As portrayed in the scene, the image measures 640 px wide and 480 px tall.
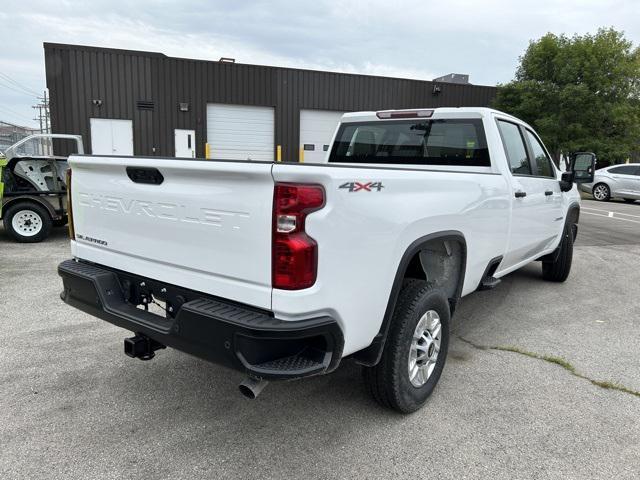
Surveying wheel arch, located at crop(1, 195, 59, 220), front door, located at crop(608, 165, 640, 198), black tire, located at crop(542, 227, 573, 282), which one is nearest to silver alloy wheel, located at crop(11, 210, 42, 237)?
wheel arch, located at crop(1, 195, 59, 220)

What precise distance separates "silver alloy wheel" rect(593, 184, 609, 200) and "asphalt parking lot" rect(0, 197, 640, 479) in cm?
1644

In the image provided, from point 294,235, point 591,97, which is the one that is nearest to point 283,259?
point 294,235

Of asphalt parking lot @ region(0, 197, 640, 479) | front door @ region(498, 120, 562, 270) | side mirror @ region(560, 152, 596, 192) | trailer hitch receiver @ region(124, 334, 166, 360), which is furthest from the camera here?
side mirror @ region(560, 152, 596, 192)

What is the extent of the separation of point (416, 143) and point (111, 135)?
60.3 feet

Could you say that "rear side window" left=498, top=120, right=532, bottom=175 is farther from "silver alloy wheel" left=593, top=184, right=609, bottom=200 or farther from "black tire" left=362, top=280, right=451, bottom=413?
"silver alloy wheel" left=593, top=184, right=609, bottom=200

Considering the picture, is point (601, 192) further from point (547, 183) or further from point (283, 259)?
point (283, 259)

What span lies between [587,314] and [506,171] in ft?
6.83

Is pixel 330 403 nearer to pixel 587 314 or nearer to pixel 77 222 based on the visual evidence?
pixel 77 222

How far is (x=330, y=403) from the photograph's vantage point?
3.05 m

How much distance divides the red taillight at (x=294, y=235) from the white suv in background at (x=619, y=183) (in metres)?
18.2

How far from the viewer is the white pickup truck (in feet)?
6.83

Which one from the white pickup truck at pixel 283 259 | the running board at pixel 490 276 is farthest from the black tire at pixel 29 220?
the running board at pixel 490 276

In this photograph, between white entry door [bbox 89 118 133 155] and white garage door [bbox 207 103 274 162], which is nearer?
white entry door [bbox 89 118 133 155]

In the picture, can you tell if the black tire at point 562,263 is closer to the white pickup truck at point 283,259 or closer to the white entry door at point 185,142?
the white pickup truck at point 283,259
